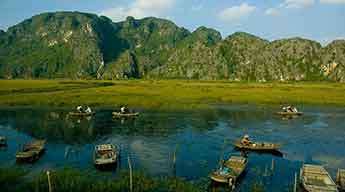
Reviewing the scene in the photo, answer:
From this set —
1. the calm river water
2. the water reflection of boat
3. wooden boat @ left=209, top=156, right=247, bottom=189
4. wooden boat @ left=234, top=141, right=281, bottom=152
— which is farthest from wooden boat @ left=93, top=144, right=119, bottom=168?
wooden boat @ left=234, top=141, right=281, bottom=152

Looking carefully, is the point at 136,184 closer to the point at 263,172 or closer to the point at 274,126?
the point at 263,172

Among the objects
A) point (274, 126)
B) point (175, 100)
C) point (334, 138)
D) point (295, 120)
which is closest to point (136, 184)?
point (334, 138)

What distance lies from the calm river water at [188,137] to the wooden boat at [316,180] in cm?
222

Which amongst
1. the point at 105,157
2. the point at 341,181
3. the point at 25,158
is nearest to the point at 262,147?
the point at 341,181

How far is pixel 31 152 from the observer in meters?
44.2

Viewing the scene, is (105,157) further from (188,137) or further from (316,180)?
(316,180)

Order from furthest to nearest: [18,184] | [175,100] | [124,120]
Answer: [175,100]
[124,120]
[18,184]

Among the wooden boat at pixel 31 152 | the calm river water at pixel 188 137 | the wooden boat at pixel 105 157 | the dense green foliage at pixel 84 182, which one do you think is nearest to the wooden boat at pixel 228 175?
the calm river water at pixel 188 137

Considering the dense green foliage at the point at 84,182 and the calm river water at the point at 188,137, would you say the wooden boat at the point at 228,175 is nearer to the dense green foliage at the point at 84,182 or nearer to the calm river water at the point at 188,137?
the calm river water at the point at 188,137

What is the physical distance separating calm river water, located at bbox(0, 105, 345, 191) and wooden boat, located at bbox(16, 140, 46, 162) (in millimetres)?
1178

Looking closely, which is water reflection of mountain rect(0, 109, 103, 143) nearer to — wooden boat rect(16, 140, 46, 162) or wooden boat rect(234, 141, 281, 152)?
wooden boat rect(16, 140, 46, 162)

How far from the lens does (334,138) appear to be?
2447 inches

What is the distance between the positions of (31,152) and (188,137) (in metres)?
27.5

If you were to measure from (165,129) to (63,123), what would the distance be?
2310cm
